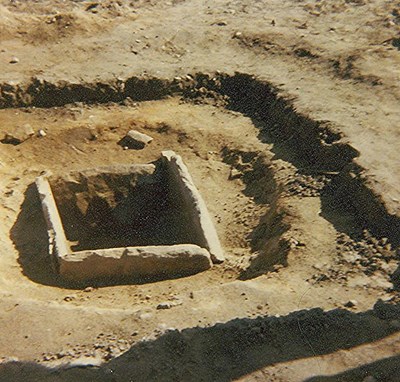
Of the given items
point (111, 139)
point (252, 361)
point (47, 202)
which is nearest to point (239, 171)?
point (111, 139)

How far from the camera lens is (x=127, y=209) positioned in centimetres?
830

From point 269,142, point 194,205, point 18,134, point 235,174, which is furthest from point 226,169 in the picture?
point 18,134

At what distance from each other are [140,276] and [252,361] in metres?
2.11

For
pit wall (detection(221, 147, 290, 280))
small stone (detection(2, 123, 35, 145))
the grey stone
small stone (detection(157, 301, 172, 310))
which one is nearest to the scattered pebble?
small stone (detection(157, 301, 172, 310))

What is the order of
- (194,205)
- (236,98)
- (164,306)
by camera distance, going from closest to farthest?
(164,306), (194,205), (236,98)

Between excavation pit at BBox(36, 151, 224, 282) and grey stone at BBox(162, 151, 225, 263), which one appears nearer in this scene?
grey stone at BBox(162, 151, 225, 263)

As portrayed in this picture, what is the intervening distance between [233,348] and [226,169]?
372 cm

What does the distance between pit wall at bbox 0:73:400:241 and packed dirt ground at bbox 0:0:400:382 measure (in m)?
0.03

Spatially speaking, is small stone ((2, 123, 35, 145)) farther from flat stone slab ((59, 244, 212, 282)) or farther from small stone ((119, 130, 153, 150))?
flat stone slab ((59, 244, 212, 282))

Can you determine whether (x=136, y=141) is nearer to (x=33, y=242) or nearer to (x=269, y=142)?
(x=269, y=142)

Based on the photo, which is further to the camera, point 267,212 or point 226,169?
point 226,169

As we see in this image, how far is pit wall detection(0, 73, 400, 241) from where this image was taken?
306 inches

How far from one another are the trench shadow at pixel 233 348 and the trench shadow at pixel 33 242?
72.9 inches

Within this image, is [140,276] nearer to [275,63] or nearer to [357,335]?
[357,335]
